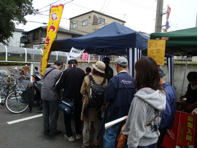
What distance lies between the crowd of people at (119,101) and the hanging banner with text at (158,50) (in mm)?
491

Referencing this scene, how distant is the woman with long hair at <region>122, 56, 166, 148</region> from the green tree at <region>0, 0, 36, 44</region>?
38.5ft

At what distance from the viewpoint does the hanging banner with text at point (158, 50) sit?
8.96 feet

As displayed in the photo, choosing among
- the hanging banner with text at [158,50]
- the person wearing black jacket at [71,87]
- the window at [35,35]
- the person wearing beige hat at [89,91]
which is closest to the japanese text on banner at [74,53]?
the person wearing black jacket at [71,87]

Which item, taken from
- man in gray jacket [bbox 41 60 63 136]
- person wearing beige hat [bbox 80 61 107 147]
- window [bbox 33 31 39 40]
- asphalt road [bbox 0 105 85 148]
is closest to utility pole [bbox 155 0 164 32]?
person wearing beige hat [bbox 80 61 107 147]

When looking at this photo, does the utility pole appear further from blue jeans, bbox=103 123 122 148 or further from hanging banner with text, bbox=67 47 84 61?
blue jeans, bbox=103 123 122 148

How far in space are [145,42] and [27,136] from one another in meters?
3.53

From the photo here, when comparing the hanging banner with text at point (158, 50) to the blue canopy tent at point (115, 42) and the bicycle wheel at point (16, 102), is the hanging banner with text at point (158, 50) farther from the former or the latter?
the bicycle wheel at point (16, 102)

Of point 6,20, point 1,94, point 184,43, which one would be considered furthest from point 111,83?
point 6,20

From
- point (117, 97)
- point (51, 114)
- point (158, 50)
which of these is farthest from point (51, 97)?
point (158, 50)

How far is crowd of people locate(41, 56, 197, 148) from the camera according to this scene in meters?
1.35

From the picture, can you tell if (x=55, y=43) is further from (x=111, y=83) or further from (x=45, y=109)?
(x=111, y=83)

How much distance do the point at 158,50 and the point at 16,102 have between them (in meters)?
4.35

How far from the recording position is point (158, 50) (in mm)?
2781

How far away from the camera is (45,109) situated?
3273mm
